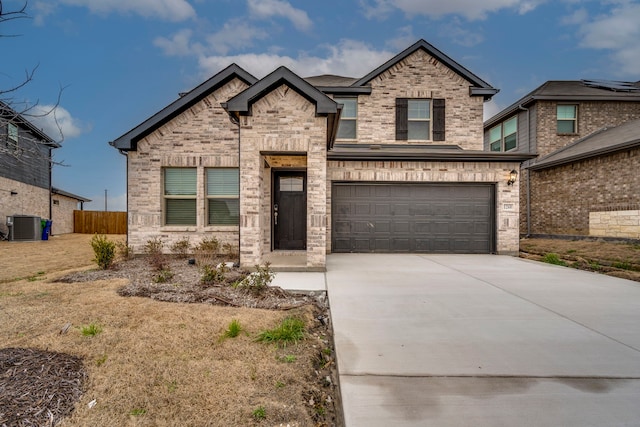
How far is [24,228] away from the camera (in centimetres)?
1553

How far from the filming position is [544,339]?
10.5ft

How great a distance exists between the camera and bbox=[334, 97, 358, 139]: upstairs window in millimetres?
12094

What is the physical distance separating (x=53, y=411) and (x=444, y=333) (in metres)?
3.39

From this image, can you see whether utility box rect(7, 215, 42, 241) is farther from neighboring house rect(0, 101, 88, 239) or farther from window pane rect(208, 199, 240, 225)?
window pane rect(208, 199, 240, 225)

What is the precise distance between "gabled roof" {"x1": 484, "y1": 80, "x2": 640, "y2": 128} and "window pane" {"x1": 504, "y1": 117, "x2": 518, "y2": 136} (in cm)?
39

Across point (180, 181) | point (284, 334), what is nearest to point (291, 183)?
point (180, 181)

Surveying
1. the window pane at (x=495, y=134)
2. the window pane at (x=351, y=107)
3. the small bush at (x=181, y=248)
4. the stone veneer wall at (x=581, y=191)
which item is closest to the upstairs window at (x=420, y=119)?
the window pane at (x=351, y=107)

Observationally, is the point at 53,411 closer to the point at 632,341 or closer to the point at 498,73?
the point at 632,341

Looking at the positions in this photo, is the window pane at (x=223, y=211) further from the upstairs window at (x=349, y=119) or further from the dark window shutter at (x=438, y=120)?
the dark window shutter at (x=438, y=120)

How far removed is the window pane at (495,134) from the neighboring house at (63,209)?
28.2 m

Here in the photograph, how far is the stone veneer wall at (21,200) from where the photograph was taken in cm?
1537

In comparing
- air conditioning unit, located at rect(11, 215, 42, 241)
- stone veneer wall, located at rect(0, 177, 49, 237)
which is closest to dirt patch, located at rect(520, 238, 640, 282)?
air conditioning unit, located at rect(11, 215, 42, 241)

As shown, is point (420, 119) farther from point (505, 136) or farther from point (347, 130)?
point (505, 136)

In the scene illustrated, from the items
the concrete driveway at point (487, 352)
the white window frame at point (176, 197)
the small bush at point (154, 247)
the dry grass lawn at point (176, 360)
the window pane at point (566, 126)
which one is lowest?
the concrete driveway at point (487, 352)
